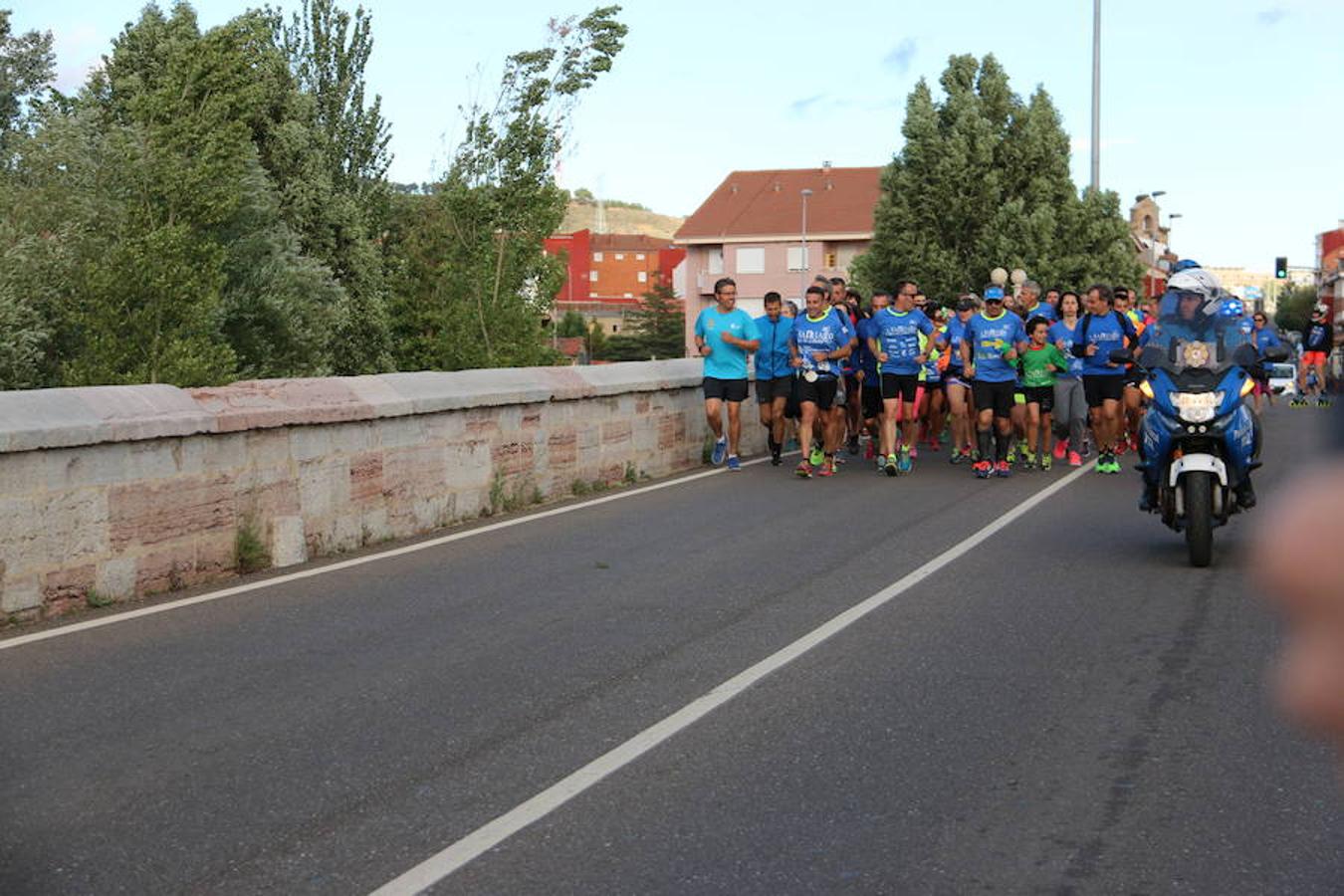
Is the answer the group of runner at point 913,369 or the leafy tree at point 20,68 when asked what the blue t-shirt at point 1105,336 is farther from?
the leafy tree at point 20,68

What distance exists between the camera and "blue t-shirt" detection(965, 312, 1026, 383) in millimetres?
17438

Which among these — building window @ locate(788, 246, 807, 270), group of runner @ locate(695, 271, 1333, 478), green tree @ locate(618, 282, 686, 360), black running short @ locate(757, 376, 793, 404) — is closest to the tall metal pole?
group of runner @ locate(695, 271, 1333, 478)

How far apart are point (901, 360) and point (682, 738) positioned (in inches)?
466

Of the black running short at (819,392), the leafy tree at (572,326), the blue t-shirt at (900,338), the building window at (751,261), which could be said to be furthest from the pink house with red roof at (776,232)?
the black running short at (819,392)

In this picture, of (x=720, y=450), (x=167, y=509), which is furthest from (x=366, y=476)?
(x=720, y=450)

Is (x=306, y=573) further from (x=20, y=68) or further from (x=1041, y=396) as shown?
(x=20, y=68)

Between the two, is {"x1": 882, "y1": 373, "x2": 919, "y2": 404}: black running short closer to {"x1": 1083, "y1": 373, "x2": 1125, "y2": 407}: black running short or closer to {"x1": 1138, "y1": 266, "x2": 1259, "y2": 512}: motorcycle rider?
{"x1": 1083, "y1": 373, "x2": 1125, "y2": 407}: black running short

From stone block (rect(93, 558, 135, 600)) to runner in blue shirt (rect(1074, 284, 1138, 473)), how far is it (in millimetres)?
10637

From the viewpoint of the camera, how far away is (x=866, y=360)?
746 inches

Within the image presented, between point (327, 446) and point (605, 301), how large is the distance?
16401 cm

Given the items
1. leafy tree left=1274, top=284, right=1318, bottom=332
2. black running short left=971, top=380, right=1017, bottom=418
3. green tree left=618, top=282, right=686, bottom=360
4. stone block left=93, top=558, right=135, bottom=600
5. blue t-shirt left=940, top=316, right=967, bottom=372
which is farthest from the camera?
leafy tree left=1274, top=284, right=1318, bottom=332

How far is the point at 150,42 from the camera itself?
1825 inches

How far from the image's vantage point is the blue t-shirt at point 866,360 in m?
18.7

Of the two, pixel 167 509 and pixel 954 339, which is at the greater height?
pixel 954 339
